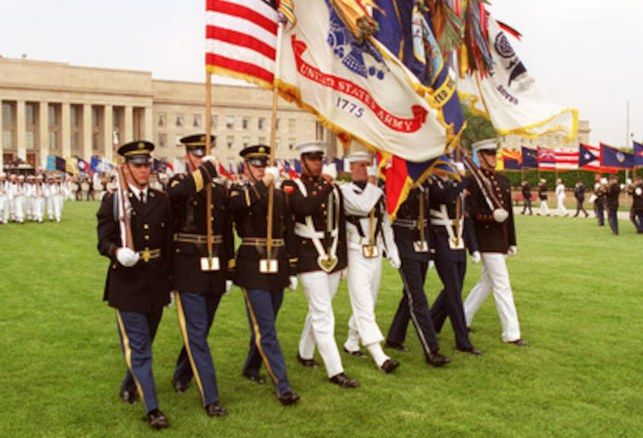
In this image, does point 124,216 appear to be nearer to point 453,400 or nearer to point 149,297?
point 149,297

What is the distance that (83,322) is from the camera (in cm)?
1014

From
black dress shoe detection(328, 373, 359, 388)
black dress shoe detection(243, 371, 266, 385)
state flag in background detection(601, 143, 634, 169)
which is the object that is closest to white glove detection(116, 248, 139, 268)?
black dress shoe detection(243, 371, 266, 385)

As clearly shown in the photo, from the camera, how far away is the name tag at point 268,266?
690 centimetres

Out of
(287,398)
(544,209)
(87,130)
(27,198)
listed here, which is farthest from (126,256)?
(87,130)

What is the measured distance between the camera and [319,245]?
748cm

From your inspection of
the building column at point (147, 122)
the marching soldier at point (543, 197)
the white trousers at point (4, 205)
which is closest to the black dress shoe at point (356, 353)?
the white trousers at point (4, 205)

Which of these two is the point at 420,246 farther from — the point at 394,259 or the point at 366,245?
the point at 366,245

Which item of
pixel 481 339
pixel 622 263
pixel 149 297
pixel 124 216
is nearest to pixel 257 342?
pixel 149 297

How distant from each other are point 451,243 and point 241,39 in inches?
128

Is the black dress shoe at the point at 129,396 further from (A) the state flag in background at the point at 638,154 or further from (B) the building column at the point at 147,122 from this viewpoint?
(B) the building column at the point at 147,122

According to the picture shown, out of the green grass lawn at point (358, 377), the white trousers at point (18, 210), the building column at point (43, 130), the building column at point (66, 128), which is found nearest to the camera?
the green grass lawn at point (358, 377)

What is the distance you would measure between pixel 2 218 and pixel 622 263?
2441cm

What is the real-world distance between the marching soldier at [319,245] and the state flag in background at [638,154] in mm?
23434

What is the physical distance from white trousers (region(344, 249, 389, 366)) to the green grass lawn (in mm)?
371
